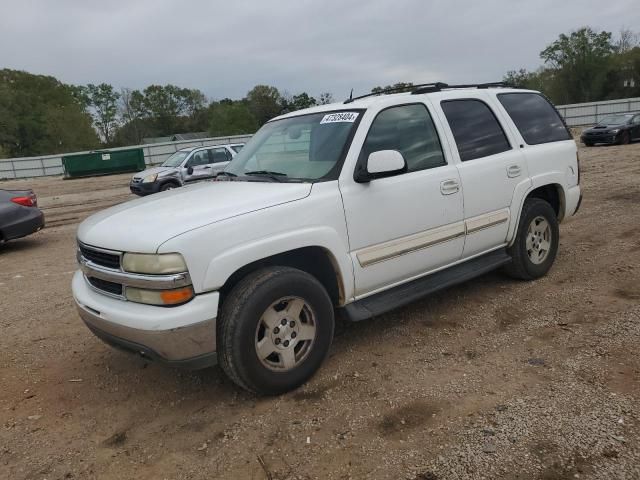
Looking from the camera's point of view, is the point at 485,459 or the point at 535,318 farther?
the point at 535,318

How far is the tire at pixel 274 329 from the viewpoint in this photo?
3014 millimetres

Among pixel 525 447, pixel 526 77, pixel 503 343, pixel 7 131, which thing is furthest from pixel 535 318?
pixel 526 77

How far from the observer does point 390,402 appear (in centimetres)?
317

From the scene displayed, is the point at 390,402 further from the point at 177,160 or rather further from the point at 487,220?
the point at 177,160

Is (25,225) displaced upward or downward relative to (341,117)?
downward

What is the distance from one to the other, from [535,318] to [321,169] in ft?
7.46

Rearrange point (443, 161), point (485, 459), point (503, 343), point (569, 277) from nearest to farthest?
point (485, 459) < point (503, 343) < point (443, 161) < point (569, 277)

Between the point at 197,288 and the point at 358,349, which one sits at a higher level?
the point at 197,288

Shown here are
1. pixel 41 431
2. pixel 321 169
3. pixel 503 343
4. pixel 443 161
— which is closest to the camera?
pixel 41 431

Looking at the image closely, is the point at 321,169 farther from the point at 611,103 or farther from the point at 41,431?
the point at 611,103

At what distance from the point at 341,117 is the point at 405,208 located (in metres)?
0.86

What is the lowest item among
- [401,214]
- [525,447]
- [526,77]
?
[525,447]

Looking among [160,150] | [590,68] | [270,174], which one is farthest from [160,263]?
[590,68]

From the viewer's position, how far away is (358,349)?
3965 mm
